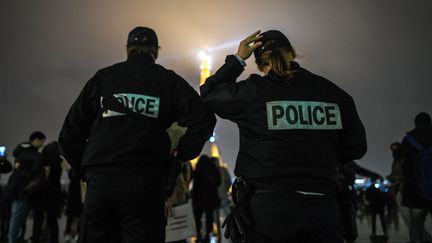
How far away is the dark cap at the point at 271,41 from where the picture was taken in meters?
2.49

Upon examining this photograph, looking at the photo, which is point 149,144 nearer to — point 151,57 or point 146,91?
point 146,91

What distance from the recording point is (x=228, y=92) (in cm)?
237

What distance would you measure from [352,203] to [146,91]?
54.4 inches

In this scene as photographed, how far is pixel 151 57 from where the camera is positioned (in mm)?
3008

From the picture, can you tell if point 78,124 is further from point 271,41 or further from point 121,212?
point 271,41

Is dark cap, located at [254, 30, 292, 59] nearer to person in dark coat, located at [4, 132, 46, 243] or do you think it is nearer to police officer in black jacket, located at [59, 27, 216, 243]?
police officer in black jacket, located at [59, 27, 216, 243]

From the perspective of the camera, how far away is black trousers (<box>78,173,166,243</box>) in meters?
2.45

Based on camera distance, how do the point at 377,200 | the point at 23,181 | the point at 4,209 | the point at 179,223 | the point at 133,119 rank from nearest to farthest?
the point at 133,119
the point at 179,223
the point at 23,181
the point at 4,209
the point at 377,200

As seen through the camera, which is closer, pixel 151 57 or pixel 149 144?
pixel 149 144

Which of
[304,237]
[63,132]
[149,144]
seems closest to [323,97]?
[304,237]

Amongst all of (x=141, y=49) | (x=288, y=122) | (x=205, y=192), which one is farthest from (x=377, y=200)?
(x=288, y=122)

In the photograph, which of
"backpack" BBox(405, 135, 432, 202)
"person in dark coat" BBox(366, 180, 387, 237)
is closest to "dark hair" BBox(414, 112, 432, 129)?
"backpack" BBox(405, 135, 432, 202)

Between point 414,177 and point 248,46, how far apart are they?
12.4ft

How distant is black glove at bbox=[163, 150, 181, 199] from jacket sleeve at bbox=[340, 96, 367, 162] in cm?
102
